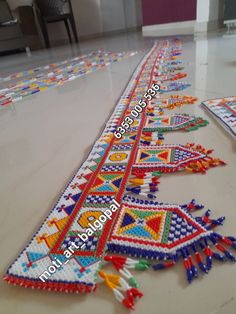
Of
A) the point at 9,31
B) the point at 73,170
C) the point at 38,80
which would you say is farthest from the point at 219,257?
the point at 9,31

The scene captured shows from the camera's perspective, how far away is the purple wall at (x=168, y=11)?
400 cm

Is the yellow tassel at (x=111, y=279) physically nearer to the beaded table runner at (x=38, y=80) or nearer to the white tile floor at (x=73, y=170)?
the white tile floor at (x=73, y=170)

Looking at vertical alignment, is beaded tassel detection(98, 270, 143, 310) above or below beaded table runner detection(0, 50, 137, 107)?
above

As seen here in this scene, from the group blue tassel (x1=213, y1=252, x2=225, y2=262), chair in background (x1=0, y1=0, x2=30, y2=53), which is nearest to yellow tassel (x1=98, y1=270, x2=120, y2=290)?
blue tassel (x1=213, y1=252, x2=225, y2=262)

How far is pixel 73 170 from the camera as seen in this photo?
83cm

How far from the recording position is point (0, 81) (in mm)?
2551

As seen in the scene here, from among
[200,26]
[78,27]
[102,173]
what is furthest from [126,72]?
[78,27]

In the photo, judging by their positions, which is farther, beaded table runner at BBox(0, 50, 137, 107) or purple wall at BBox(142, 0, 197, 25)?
Answer: purple wall at BBox(142, 0, 197, 25)

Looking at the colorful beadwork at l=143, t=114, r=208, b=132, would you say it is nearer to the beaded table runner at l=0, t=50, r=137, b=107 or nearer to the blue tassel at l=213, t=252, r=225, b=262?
the blue tassel at l=213, t=252, r=225, b=262

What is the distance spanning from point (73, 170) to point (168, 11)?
4403mm

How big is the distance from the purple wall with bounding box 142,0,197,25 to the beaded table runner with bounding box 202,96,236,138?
3479 mm

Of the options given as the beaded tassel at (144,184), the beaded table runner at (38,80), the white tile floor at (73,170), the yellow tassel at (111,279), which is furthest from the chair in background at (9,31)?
the yellow tassel at (111,279)

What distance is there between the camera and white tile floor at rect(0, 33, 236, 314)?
16.9 inches

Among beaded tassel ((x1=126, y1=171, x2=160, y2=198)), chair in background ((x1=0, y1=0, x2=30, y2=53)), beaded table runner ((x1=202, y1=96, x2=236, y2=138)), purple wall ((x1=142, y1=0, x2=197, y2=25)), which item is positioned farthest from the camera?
chair in background ((x1=0, y1=0, x2=30, y2=53))
